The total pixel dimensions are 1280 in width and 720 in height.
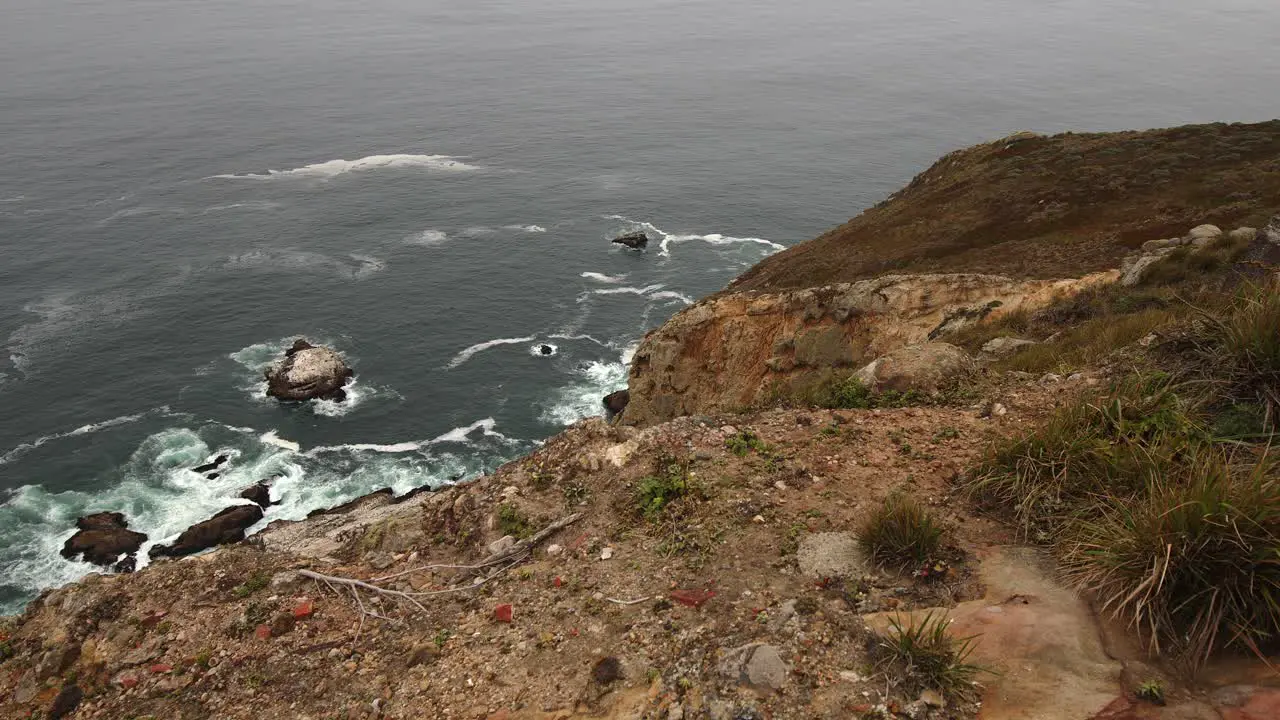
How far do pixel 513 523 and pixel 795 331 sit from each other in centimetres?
2564

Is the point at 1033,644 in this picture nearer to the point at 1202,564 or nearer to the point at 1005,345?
the point at 1202,564

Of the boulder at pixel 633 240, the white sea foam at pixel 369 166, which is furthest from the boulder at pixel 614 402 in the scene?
the white sea foam at pixel 369 166

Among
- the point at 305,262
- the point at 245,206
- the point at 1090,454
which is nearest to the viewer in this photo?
the point at 1090,454

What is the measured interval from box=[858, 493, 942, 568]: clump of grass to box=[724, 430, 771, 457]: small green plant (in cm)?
347

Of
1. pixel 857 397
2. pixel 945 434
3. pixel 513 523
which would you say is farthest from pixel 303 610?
pixel 857 397

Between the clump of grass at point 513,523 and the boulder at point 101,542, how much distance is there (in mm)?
41522

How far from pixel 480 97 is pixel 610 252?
310ft

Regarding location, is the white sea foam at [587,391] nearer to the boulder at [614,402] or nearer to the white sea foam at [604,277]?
the boulder at [614,402]

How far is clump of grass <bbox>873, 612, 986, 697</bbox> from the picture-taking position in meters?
6.87

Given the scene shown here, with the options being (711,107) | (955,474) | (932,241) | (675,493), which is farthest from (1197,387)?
(711,107)

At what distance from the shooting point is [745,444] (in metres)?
12.7

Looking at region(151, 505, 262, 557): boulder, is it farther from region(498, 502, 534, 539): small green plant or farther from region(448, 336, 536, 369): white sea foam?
region(498, 502, 534, 539): small green plant

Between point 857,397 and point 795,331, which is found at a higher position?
point 857,397

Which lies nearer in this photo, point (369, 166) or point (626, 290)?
point (626, 290)
